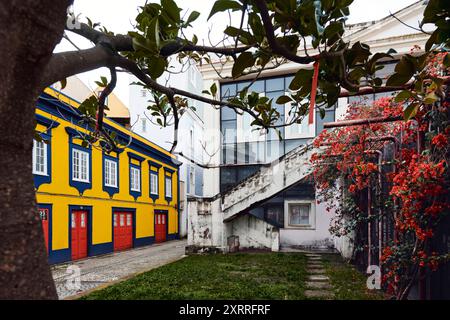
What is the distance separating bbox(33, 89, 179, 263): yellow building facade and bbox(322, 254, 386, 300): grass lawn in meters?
4.30

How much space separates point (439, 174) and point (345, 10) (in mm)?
2898

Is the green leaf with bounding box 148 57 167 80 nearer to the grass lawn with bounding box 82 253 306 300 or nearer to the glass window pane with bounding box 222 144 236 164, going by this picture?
the grass lawn with bounding box 82 253 306 300

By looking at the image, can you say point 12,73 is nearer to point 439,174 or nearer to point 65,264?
point 439,174

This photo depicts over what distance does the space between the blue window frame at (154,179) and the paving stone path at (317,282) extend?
34.7ft

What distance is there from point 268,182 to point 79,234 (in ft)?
23.4

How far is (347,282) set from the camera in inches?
270

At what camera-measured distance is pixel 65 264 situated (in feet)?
35.2

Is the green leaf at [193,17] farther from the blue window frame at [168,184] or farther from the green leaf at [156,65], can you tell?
the blue window frame at [168,184]

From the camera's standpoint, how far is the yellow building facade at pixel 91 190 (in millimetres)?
10359

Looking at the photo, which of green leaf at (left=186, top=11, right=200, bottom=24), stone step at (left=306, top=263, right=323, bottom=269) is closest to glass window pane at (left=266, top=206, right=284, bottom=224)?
stone step at (left=306, top=263, right=323, bottom=269)

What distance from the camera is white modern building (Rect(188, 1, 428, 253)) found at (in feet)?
36.8

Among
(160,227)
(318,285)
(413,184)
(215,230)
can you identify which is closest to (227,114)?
(215,230)

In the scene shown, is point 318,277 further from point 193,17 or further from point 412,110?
point 193,17

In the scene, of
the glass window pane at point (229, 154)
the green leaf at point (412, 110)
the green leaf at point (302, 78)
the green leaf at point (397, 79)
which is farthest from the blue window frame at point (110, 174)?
the green leaf at point (397, 79)
